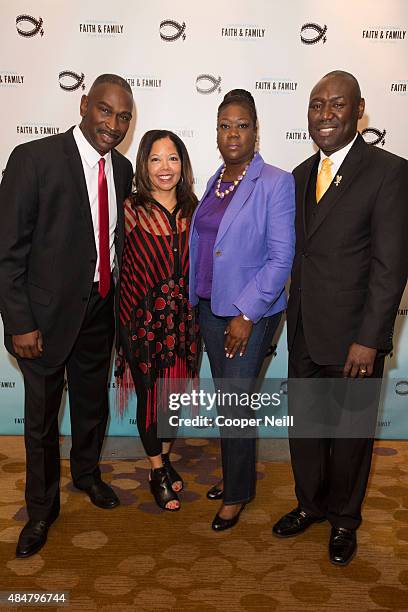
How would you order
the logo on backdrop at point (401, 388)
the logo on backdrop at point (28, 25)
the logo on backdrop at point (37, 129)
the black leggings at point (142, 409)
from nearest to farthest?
1. the black leggings at point (142, 409)
2. the logo on backdrop at point (28, 25)
3. the logo on backdrop at point (37, 129)
4. the logo on backdrop at point (401, 388)

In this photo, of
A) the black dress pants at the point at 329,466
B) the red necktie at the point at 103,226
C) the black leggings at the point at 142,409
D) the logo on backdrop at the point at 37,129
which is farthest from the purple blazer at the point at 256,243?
the logo on backdrop at the point at 37,129

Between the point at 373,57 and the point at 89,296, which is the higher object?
the point at 373,57

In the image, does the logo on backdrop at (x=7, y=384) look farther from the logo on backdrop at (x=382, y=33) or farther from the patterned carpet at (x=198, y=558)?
the logo on backdrop at (x=382, y=33)

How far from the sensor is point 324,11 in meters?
3.49

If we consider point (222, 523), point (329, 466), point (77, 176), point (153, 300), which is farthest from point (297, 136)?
point (222, 523)

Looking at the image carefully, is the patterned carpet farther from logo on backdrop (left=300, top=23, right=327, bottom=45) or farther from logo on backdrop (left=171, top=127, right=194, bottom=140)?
logo on backdrop (left=300, top=23, right=327, bottom=45)

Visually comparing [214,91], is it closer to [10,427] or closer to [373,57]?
[373,57]

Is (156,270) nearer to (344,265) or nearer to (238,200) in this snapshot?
(238,200)

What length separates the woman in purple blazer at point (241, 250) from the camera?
242 centimetres

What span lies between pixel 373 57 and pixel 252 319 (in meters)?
2.04

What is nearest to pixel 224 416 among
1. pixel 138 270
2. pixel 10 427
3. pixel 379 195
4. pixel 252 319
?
pixel 252 319

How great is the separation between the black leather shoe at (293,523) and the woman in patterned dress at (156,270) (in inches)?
20.7

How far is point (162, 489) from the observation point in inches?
116

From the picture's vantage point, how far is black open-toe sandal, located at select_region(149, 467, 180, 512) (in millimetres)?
2918
